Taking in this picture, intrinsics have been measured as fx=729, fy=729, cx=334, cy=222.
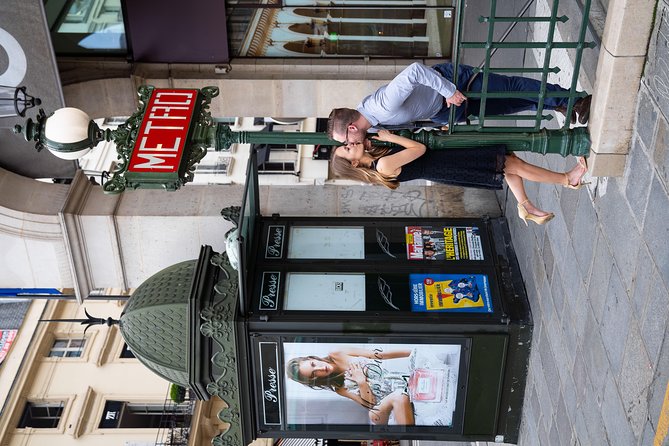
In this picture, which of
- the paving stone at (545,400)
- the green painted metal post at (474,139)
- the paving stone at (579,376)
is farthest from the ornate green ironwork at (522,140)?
the paving stone at (545,400)

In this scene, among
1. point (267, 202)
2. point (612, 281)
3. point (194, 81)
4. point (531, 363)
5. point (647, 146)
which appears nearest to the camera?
point (647, 146)

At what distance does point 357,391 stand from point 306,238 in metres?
1.71

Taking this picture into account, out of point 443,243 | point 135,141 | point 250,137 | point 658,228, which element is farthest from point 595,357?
point 135,141

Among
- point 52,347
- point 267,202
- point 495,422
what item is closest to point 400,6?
point 267,202

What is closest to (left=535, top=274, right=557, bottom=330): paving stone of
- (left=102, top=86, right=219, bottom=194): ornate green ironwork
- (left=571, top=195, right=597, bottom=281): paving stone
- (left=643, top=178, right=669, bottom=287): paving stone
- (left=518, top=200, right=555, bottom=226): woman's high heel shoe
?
(left=571, top=195, right=597, bottom=281): paving stone

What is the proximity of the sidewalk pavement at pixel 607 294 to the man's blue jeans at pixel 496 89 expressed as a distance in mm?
685

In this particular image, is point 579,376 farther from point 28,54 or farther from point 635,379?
point 28,54

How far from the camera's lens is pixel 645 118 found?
4.75 m

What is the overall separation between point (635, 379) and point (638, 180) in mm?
1363

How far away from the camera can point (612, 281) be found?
5.43 m

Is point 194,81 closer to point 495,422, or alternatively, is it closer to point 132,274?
point 132,274

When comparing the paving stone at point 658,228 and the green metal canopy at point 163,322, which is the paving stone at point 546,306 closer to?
the paving stone at point 658,228

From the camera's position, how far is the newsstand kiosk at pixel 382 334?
6.99 metres

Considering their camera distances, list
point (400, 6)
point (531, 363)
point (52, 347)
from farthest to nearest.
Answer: point (52, 347) < point (400, 6) < point (531, 363)
